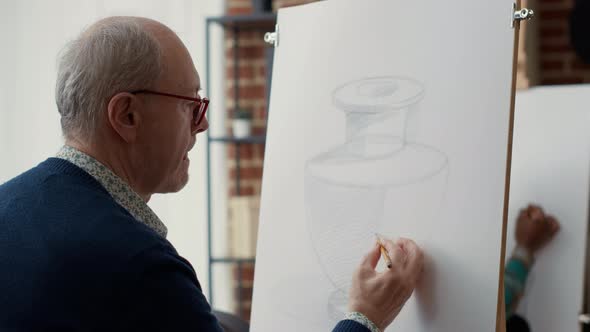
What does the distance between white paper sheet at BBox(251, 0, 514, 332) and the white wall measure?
5.64ft

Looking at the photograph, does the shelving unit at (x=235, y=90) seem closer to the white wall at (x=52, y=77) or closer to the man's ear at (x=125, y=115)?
the white wall at (x=52, y=77)

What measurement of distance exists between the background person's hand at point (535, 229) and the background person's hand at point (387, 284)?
746 mm

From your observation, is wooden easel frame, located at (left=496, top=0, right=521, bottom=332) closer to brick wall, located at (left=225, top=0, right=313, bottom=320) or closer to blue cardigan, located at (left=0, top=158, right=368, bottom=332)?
blue cardigan, located at (left=0, top=158, right=368, bottom=332)

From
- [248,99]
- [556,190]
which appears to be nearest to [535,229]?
[556,190]

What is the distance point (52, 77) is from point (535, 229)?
7.27 ft

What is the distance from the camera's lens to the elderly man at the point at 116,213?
3.64 ft

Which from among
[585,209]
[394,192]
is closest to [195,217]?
[585,209]

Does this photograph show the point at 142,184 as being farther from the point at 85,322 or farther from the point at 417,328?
the point at 417,328

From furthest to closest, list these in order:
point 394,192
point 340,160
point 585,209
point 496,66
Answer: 1. point 585,209
2. point 340,160
3. point 394,192
4. point 496,66

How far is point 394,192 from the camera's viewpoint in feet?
4.84

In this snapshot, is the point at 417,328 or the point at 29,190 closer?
the point at 29,190

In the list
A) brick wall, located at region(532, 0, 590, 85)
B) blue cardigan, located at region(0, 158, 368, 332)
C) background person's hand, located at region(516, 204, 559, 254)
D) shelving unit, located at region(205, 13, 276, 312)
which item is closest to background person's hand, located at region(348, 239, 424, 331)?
blue cardigan, located at region(0, 158, 368, 332)

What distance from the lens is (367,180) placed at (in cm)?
152

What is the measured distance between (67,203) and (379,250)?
1.88ft
